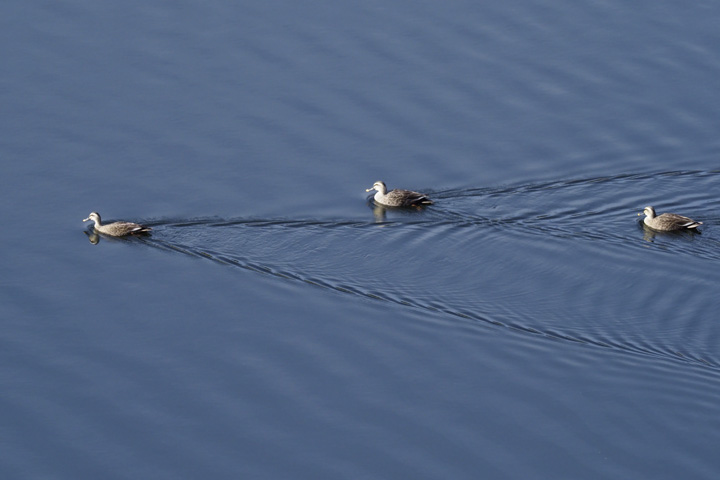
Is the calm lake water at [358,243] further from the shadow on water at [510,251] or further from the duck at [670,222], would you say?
the duck at [670,222]

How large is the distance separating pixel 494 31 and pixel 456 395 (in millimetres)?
14495

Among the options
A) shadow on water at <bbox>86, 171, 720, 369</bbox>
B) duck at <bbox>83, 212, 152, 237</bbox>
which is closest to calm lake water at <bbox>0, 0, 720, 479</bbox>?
shadow on water at <bbox>86, 171, 720, 369</bbox>

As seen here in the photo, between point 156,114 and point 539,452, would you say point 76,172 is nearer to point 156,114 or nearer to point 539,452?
point 156,114

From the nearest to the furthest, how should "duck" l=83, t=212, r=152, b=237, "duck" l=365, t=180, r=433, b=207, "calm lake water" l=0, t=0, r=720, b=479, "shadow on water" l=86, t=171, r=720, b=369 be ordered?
"calm lake water" l=0, t=0, r=720, b=479, "shadow on water" l=86, t=171, r=720, b=369, "duck" l=83, t=212, r=152, b=237, "duck" l=365, t=180, r=433, b=207

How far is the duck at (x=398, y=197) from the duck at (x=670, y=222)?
430 cm

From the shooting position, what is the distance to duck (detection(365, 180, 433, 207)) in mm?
25984

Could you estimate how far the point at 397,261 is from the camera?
2458 centimetres

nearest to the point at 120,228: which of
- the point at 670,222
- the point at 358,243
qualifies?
the point at 358,243

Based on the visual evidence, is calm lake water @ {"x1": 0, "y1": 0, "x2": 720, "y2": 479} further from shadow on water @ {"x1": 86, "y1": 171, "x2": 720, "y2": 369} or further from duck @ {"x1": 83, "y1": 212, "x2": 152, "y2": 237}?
duck @ {"x1": 83, "y1": 212, "x2": 152, "y2": 237}

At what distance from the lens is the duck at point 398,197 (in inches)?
1023

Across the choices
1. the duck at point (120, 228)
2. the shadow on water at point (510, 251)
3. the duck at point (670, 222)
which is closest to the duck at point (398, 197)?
the shadow on water at point (510, 251)

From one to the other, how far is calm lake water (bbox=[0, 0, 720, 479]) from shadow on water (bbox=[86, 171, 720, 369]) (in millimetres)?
58

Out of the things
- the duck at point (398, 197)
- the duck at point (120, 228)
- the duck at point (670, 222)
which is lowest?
the duck at point (120, 228)

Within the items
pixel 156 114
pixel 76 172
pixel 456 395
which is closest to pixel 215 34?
pixel 156 114
